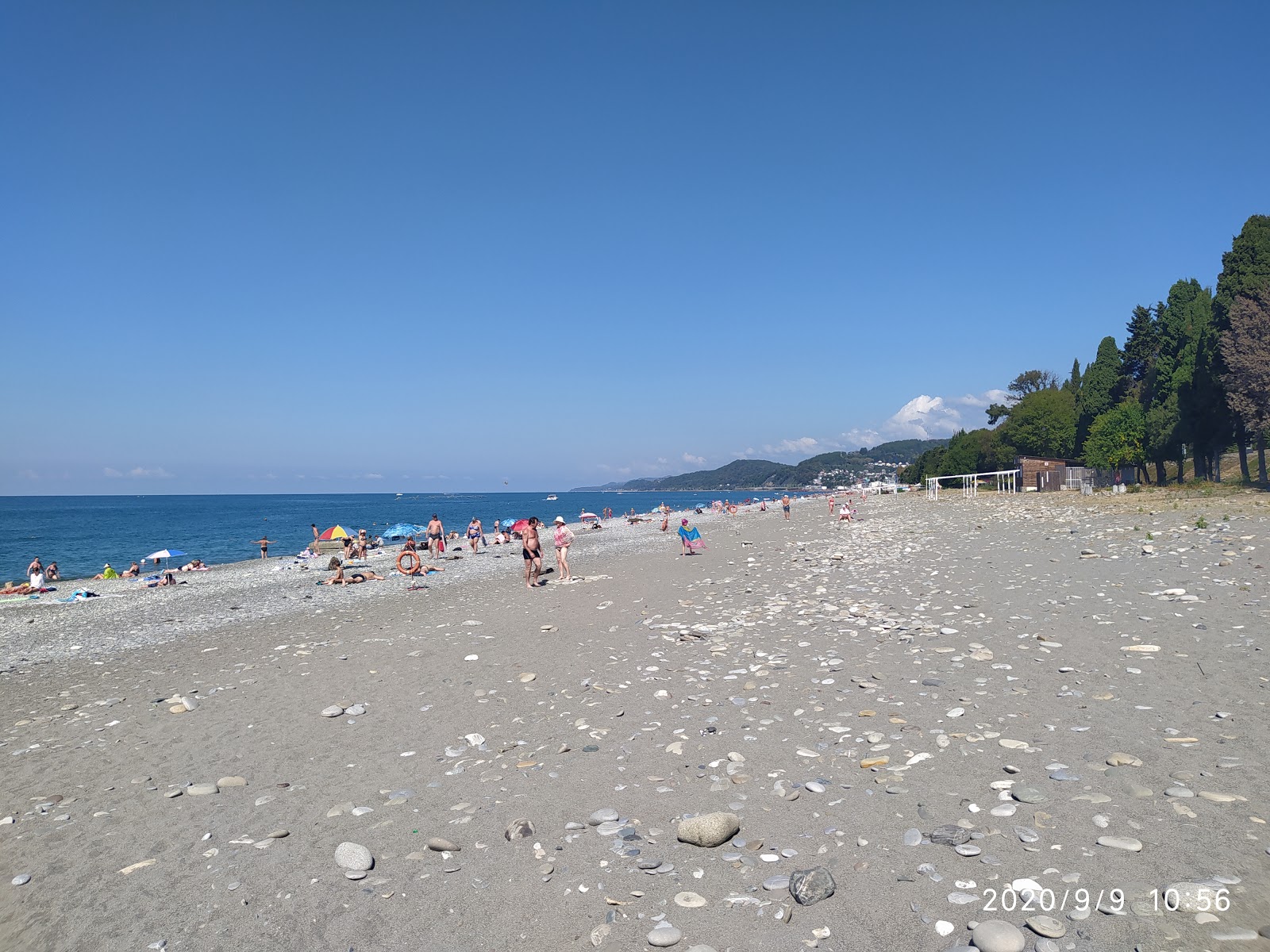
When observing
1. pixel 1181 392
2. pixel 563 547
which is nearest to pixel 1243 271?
pixel 1181 392

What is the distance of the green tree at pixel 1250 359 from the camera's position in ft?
124

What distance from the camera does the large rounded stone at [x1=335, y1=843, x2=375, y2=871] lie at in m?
5.47

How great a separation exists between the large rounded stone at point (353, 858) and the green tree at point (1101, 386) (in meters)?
98.1

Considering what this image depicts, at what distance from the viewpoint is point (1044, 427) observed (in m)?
105

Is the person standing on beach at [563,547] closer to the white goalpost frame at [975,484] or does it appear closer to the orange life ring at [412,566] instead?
the orange life ring at [412,566]

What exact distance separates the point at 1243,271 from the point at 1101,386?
137ft

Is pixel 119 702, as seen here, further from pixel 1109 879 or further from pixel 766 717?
pixel 1109 879

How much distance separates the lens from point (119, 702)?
11336 millimetres

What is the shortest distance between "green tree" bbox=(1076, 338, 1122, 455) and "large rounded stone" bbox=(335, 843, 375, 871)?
9807 cm

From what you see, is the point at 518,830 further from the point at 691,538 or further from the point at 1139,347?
the point at 1139,347

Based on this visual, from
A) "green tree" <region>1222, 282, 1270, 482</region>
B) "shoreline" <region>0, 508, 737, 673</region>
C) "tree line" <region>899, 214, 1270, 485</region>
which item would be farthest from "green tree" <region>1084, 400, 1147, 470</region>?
"shoreline" <region>0, 508, 737, 673</region>

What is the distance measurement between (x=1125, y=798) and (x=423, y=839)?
5614 mm

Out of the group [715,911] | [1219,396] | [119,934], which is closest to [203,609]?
[119,934]

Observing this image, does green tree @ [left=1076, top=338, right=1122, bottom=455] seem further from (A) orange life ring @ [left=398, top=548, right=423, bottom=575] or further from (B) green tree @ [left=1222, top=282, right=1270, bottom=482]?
(A) orange life ring @ [left=398, top=548, right=423, bottom=575]
